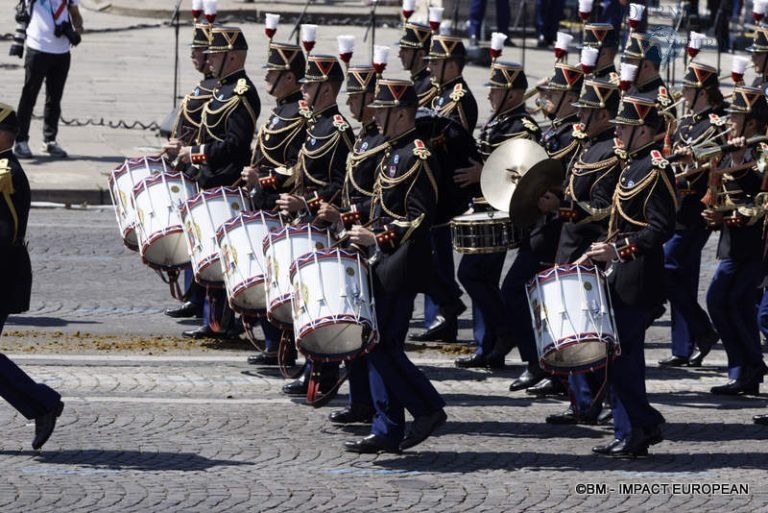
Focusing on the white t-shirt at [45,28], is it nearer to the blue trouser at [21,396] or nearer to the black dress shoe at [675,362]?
the black dress shoe at [675,362]

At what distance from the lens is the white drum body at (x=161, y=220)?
1266cm

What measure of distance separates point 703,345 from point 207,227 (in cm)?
368

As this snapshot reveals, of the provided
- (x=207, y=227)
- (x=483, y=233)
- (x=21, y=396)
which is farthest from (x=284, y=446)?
(x=207, y=227)

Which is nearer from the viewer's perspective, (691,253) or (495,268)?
(495,268)

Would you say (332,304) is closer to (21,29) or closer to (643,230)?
(643,230)

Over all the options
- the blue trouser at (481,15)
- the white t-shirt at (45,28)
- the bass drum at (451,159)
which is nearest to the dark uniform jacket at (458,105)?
the bass drum at (451,159)

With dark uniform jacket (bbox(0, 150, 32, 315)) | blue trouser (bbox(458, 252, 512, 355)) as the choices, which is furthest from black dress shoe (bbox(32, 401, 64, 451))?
blue trouser (bbox(458, 252, 512, 355))

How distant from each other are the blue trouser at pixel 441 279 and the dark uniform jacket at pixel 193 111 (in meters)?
1.99

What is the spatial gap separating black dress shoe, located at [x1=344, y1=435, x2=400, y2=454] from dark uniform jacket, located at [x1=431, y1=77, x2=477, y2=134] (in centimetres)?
352

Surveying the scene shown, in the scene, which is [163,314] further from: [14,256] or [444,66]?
[14,256]

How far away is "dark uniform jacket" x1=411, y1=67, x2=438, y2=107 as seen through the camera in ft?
45.8

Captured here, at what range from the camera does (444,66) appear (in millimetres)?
13688

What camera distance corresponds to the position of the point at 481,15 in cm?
2741

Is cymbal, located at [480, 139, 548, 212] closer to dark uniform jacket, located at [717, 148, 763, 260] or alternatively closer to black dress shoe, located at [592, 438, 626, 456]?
dark uniform jacket, located at [717, 148, 763, 260]
